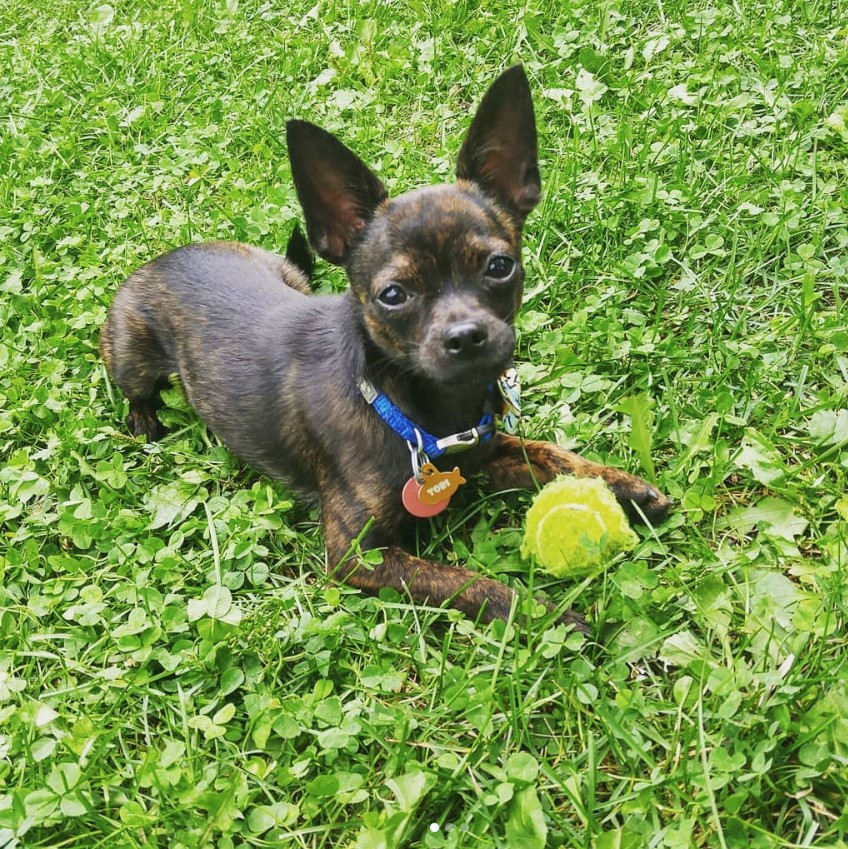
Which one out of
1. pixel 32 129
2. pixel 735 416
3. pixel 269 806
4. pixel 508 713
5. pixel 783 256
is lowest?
pixel 269 806

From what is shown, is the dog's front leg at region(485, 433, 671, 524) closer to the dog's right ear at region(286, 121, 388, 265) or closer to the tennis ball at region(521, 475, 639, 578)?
the tennis ball at region(521, 475, 639, 578)

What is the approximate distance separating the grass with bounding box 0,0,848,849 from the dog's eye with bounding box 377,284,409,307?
2.79 ft

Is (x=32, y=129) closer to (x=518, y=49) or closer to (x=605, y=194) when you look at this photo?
(x=518, y=49)

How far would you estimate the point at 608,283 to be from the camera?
3.76 metres

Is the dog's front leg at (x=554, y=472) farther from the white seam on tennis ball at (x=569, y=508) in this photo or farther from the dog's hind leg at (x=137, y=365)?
the dog's hind leg at (x=137, y=365)

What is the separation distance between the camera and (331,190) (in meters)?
2.86

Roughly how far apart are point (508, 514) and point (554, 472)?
0.23m

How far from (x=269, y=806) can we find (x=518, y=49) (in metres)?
4.41

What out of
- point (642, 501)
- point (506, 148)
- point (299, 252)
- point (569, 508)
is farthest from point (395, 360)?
point (299, 252)

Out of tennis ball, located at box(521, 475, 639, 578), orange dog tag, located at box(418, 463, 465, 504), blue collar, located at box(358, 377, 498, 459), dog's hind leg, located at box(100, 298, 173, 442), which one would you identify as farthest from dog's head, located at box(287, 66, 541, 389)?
dog's hind leg, located at box(100, 298, 173, 442)

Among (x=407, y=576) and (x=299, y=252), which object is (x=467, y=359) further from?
(x=299, y=252)

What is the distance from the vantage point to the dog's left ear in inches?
108

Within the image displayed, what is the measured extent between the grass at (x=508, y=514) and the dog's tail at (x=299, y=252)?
15 cm

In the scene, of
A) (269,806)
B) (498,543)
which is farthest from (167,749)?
(498,543)
